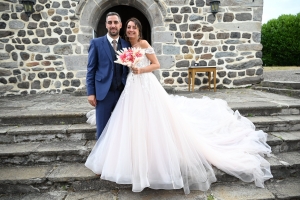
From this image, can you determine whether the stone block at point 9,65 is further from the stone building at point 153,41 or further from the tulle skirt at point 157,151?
the tulle skirt at point 157,151

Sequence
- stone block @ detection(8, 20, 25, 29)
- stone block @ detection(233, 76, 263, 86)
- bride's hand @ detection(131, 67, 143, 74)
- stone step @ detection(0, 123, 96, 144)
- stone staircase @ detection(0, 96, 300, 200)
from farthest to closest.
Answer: stone block @ detection(233, 76, 263, 86)
stone block @ detection(8, 20, 25, 29)
stone step @ detection(0, 123, 96, 144)
stone staircase @ detection(0, 96, 300, 200)
bride's hand @ detection(131, 67, 143, 74)

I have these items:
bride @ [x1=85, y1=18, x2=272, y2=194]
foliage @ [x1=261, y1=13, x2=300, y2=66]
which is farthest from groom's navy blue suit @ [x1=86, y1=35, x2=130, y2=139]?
foliage @ [x1=261, y1=13, x2=300, y2=66]

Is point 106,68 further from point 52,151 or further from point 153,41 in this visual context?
point 153,41

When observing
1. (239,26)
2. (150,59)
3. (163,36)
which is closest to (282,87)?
(239,26)

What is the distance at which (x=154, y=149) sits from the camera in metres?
2.03

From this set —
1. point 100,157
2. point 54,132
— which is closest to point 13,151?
point 54,132

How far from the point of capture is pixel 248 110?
3361mm

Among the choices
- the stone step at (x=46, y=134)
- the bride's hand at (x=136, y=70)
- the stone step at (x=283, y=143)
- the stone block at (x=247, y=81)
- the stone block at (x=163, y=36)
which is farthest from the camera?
the stone block at (x=247, y=81)

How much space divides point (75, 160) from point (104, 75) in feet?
4.05

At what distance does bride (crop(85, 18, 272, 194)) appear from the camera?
1956 millimetres

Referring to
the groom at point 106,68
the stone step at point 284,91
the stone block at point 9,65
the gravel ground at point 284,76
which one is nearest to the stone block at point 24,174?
the groom at point 106,68

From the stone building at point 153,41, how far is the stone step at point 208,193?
146 inches

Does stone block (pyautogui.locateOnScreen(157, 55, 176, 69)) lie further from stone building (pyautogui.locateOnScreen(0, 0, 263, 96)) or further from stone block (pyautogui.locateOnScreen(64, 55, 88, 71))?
stone block (pyautogui.locateOnScreen(64, 55, 88, 71))

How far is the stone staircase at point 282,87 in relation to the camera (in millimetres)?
4389
